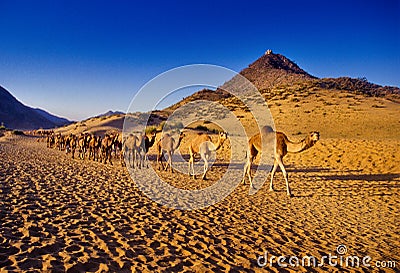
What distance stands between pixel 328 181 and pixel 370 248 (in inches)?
325

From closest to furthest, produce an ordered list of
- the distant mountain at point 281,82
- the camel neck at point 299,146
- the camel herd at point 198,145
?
the camel neck at point 299,146 → the camel herd at point 198,145 → the distant mountain at point 281,82

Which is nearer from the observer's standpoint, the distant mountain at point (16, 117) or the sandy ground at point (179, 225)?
the sandy ground at point (179, 225)

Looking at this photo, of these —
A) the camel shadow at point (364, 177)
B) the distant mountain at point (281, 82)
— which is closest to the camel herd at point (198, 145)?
the camel shadow at point (364, 177)

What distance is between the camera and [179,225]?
7059 mm

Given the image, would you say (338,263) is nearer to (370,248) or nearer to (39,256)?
(370,248)

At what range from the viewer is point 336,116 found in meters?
43.5

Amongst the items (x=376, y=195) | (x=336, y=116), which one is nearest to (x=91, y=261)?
(x=376, y=195)

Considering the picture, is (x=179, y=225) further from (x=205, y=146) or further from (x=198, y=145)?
(x=198, y=145)

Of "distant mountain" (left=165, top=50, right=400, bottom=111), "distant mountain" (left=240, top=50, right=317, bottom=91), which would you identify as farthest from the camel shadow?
"distant mountain" (left=240, top=50, right=317, bottom=91)

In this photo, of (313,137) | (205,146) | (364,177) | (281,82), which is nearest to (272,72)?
(281,82)

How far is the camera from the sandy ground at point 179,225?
16.6 ft

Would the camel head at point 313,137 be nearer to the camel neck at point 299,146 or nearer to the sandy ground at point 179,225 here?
the camel neck at point 299,146

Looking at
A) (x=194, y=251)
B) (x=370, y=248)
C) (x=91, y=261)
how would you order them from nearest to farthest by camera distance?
(x=91, y=261) → (x=194, y=251) → (x=370, y=248)

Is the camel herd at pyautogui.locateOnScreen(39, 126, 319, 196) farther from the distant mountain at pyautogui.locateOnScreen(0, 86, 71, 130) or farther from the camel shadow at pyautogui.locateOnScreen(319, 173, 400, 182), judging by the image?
the distant mountain at pyautogui.locateOnScreen(0, 86, 71, 130)
